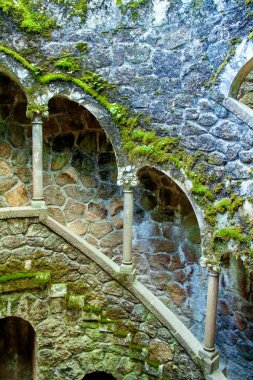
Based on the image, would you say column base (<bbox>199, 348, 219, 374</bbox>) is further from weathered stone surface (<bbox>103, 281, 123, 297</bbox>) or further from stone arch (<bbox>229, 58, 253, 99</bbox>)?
stone arch (<bbox>229, 58, 253, 99</bbox>)

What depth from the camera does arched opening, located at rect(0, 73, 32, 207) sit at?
5.78m

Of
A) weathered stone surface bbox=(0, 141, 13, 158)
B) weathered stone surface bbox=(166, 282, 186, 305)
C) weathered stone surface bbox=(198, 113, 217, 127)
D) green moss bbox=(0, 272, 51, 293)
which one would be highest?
weathered stone surface bbox=(198, 113, 217, 127)

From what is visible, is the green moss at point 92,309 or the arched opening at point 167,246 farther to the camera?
the arched opening at point 167,246

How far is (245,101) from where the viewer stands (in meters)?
6.14

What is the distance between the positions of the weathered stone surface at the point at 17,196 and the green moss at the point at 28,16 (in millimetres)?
2261

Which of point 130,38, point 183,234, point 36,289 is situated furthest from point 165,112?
point 36,289

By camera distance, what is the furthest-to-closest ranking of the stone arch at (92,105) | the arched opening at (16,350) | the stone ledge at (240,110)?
the arched opening at (16,350)
the stone arch at (92,105)
the stone ledge at (240,110)

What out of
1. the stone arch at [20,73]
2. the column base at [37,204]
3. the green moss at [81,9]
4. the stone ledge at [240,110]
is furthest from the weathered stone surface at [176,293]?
the green moss at [81,9]

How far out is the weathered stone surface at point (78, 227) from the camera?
6156 millimetres

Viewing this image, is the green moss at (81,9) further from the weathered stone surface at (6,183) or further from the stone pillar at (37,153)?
the weathered stone surface at (6,183)

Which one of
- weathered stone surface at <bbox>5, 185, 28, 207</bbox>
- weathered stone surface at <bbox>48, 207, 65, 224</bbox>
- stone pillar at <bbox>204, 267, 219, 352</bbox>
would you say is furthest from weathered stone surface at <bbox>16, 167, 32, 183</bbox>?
stone pillar at <bbox>204, 267, 219, 352</bbox>

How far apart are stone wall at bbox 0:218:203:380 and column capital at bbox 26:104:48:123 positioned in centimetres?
126

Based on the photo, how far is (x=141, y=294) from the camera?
486cm

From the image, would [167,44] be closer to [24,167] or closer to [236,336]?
[24,167]
